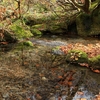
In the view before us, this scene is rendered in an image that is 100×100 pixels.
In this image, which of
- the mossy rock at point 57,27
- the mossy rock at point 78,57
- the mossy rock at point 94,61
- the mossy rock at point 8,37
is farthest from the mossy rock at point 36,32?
the mossy rock at point 94,61

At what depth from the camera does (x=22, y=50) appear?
1020cm

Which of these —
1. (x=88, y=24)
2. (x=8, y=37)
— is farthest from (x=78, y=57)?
(x=88, y=24)

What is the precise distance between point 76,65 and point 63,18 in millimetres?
7499

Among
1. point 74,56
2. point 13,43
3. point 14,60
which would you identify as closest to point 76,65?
point 74,56

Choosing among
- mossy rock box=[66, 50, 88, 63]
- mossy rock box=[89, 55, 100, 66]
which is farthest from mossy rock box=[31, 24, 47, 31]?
mossy rock box=[89, 55, 100, 66]

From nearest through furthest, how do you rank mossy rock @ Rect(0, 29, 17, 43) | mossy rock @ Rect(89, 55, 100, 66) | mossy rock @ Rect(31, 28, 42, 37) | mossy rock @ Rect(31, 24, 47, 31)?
mossy rock @ Rect(89, 55, 100, 66) < mossy rock @ Rect(0, 29, 17, 43) < mossy rock @ Rect(31, 28, 42, 37) < mossy rock @ Rect(31, 24, 47, 31)

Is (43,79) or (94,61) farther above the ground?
(94,61)

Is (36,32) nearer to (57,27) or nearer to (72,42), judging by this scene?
(57,27)

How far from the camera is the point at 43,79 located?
6938 mm

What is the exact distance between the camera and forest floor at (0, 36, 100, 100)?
5.92 meters

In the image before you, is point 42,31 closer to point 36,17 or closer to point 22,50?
point 36,17

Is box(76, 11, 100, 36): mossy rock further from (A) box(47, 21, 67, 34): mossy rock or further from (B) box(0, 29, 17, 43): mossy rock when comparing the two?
(B) box(0, 29, 17, 43): mossy rock

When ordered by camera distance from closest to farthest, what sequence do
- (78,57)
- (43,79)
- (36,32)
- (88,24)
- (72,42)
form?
(43,79)
(78,57)
(72,42)
(88,24)
(36,32)

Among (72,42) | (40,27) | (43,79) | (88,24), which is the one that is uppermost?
(88,24)
